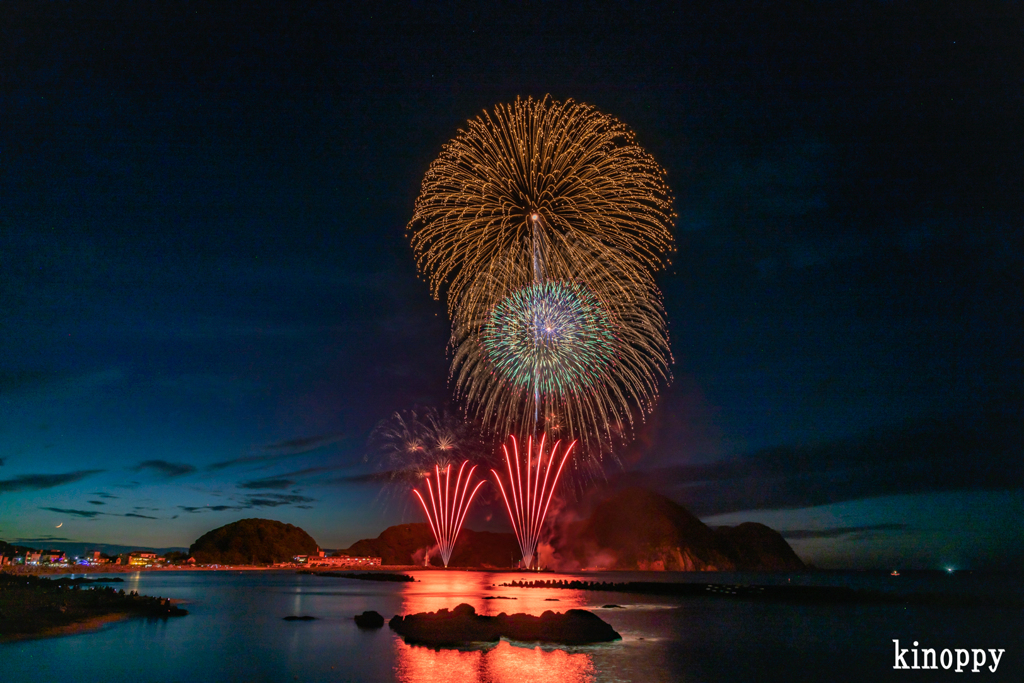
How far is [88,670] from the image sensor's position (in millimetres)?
29562

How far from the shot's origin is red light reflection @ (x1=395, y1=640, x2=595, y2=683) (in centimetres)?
2700

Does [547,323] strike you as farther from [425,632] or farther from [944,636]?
[944,636]

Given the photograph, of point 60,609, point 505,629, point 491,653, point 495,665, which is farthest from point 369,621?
point 60,609

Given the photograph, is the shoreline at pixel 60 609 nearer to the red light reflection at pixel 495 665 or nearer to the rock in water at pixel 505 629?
the rock in water at pixel 505 629

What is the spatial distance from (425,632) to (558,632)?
A: 749 cm

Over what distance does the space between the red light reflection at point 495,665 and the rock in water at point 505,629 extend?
3.83 ft

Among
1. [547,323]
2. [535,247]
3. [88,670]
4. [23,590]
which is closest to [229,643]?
[88,670]

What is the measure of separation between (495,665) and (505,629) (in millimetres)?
7451

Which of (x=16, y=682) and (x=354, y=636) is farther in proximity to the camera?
(x=354, y=636)

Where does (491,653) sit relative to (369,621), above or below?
above

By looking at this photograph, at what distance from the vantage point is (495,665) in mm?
29172

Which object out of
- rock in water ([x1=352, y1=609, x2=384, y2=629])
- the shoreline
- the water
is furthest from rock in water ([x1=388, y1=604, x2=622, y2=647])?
the shoreline

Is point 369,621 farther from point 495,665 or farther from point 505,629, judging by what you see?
point 495,665

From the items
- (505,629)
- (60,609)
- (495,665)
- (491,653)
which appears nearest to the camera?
(495,665)
